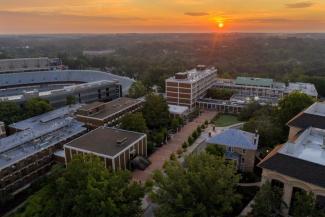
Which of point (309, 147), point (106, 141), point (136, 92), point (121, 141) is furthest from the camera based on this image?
point (136, 92)

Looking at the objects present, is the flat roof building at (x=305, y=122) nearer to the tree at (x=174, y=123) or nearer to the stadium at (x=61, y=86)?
the tree at (x=174, y=123)

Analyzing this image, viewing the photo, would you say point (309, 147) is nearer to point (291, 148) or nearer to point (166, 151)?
point (291, 148)

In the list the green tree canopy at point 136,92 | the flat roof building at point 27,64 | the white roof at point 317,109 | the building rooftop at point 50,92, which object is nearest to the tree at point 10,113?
the building rooftop at point 50,92

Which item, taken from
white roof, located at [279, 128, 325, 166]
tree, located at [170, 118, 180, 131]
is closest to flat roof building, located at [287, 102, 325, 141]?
white roof, located at [279, 128, 325, 166]

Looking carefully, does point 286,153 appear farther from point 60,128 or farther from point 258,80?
point 258,80

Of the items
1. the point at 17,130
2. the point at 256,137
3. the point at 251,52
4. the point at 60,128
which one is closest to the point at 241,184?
the point at 256,137

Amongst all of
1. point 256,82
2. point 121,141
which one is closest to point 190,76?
point 256,82
